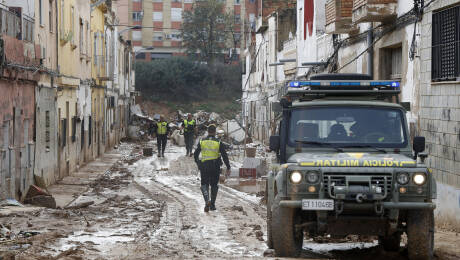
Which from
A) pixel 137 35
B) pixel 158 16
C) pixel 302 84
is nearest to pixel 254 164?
pixel 302 84

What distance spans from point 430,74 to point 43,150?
423 inches

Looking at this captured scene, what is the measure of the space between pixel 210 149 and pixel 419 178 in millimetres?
7327

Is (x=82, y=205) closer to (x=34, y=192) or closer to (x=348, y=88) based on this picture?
(x=34, y=192)

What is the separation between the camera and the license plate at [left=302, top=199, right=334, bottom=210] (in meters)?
8.68

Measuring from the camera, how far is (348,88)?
34.9 feet

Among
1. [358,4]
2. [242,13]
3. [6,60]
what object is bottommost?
[6,60]

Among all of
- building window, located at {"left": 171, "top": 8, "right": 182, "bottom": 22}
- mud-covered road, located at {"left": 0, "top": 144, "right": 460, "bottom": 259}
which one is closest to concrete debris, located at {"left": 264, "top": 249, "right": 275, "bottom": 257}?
mud-covered road, located at {"left": 0, "top": 144, "right": 460, "bottom": 259}

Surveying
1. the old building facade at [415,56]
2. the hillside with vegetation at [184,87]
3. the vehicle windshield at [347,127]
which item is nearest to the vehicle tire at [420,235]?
the vehicle windshield at [347,127]

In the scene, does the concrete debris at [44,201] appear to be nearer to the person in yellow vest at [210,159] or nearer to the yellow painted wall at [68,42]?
the person in yellow vest at [210,159]

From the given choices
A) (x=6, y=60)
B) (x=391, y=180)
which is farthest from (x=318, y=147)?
(x=6, y=60)

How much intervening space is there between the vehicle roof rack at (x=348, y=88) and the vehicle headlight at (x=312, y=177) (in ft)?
6.80

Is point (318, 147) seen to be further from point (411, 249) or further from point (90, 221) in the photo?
point (90, 221)

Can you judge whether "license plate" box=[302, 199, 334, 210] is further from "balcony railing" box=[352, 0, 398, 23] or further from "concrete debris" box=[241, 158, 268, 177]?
"concrete debris" box=[241, 158, 268, 177]

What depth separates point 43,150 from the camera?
20.5 metres
